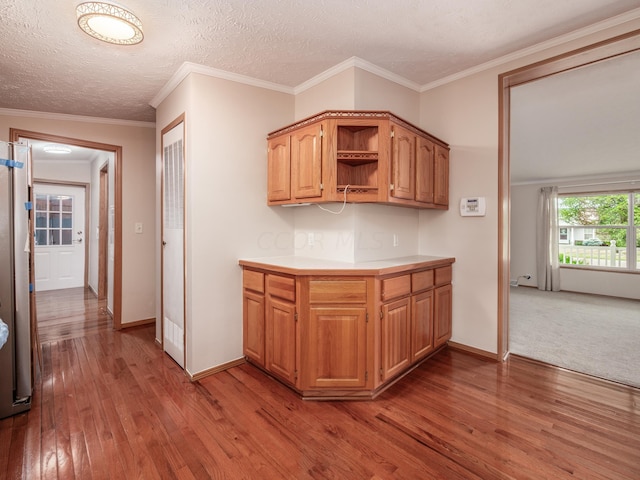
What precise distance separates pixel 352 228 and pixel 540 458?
1843 millimetres

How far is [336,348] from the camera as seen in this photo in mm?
2262

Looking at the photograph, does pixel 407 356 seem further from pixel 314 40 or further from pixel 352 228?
pixel 314 40

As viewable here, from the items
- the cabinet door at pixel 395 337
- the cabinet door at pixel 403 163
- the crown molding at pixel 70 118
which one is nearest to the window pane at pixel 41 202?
the crown molding at pixel 70 118

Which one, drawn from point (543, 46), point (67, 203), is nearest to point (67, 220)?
point (67, 203)

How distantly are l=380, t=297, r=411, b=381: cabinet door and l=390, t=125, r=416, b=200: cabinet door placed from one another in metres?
0.87

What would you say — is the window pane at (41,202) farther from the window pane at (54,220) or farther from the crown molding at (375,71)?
the crown molding at (375,71)

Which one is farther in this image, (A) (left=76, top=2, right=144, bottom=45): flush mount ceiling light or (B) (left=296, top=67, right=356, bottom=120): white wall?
(B) (left=296, top=67, right=356, bottom=120): white wall

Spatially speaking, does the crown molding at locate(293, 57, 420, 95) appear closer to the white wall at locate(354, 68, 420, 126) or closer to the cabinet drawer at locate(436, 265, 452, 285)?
the white wall at locate(354, 68, 420, 126)

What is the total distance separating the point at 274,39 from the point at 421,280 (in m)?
2.25

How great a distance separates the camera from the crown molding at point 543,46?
2170 millimetres

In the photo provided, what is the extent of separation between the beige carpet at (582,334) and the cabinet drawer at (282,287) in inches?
93.6

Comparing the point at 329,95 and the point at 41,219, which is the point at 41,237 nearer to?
the point at 41,219

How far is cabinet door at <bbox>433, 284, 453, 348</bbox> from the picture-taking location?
115 inches

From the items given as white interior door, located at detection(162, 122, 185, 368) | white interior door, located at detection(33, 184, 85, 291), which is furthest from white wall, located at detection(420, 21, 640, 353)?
white interior door, located at detection(33, 184, 85, 291)
